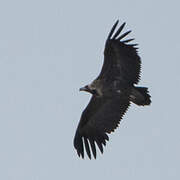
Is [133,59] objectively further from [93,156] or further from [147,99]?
[93,156]

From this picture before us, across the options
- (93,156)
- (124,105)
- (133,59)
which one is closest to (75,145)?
(93,156)

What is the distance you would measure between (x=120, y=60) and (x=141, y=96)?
3.73 feet

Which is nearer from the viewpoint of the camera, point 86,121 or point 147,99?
point 147,99

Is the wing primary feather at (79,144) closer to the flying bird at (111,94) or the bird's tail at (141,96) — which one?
the flying bird at (111,94)

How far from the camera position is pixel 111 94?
64.6 ft

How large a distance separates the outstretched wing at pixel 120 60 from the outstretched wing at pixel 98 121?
72 cm

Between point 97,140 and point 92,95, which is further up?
point 92,95

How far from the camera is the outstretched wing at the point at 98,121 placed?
65.9 feet

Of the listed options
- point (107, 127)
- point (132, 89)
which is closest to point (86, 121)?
point (107, 127)

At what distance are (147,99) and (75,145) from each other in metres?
2.61

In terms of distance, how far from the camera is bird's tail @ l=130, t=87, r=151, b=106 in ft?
62.9

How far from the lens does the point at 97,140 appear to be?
20.2 metres

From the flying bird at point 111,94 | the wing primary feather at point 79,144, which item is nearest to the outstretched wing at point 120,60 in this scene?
the flying bird at point 111,94

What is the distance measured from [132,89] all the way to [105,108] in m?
1.47
